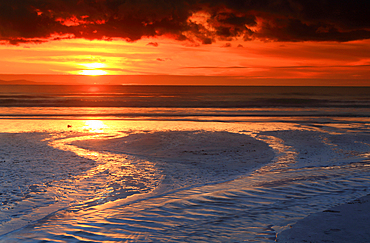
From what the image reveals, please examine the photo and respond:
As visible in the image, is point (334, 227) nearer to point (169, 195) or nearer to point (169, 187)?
point (169, 195)

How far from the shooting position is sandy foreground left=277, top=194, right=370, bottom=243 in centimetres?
442

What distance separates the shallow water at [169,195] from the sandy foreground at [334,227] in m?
0.18

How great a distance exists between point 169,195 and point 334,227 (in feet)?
9.58

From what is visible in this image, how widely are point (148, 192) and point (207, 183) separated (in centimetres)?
141

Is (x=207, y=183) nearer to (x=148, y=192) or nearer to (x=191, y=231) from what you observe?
(x=148, y=192)

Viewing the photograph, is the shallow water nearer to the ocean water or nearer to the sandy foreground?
the ocean water

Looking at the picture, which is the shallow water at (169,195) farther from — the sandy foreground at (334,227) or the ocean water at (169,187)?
the sandy foreground at (334,227)

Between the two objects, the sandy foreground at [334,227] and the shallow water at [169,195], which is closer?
the sandy foreground at [334,227]

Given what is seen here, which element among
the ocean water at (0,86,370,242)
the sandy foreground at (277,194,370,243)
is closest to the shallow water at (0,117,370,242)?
the ocean water at (0,86,370,242)

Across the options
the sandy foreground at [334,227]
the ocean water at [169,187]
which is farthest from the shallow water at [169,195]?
the sandy foreground at [334,227]

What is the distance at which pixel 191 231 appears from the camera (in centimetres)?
468

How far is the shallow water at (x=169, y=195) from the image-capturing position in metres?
4.69

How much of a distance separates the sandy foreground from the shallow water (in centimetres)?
18

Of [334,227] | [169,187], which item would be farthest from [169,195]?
[334,227]
